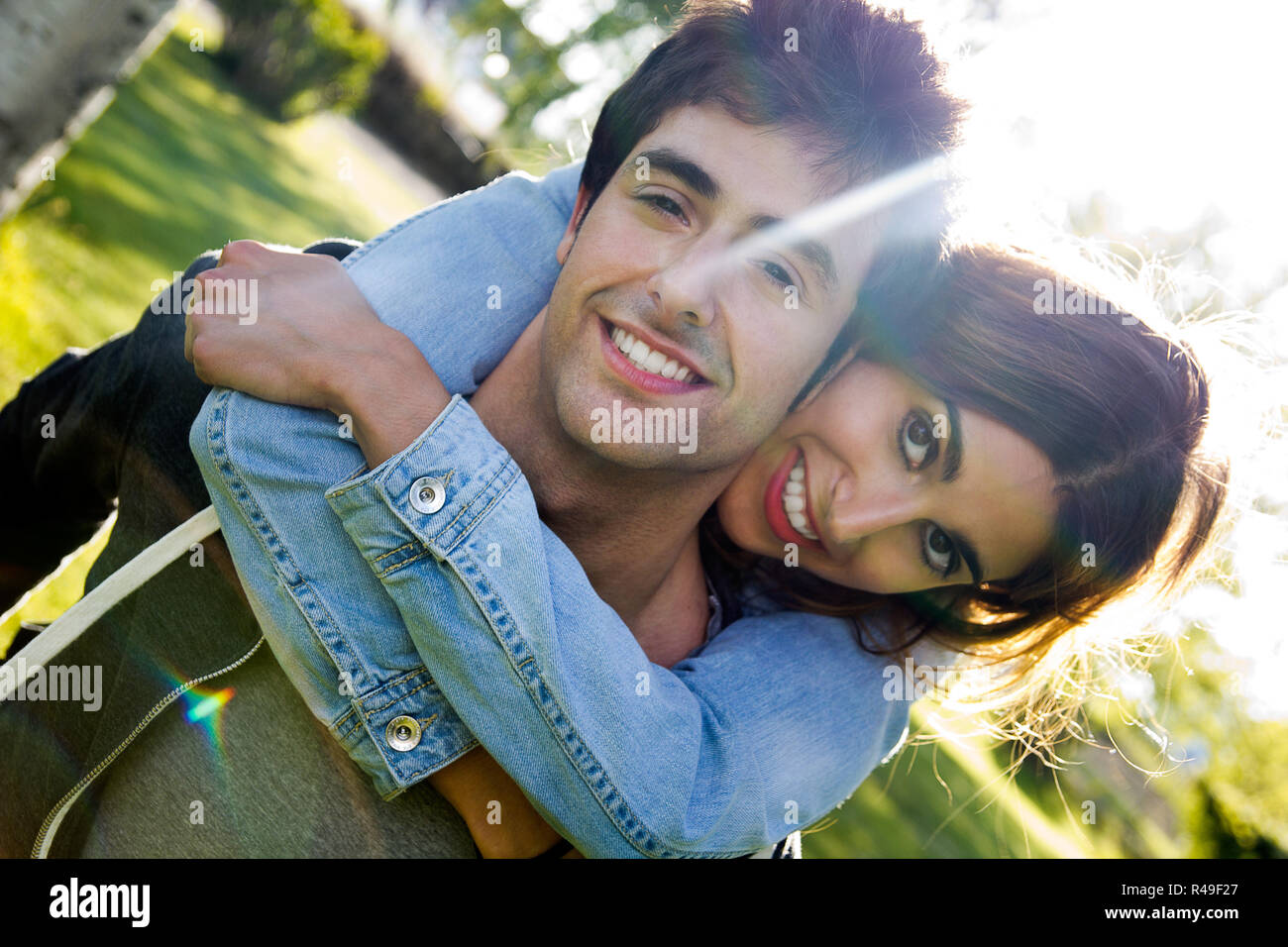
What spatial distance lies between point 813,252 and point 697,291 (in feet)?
1.01

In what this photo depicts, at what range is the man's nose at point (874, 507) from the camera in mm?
2523

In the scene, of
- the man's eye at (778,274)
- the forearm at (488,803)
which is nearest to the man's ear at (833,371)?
the man's eye at (778,274)

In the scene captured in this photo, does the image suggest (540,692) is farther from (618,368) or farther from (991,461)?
(991,461)

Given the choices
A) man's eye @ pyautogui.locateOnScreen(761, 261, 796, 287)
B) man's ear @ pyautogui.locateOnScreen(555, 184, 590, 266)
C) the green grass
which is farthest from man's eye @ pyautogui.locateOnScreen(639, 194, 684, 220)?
the green grass

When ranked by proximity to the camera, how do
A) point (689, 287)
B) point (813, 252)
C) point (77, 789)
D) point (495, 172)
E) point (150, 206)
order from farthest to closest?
point (495, 172) < point (150, 206) < point (813, 252) < point (689, 287) < point (77, 789)

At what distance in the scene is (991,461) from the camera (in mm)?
2508

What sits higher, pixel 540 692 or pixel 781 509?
pixel 540 692

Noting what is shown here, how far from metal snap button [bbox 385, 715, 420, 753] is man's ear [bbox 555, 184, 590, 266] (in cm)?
125

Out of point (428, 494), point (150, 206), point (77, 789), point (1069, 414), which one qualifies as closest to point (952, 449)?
point (1069, 414)

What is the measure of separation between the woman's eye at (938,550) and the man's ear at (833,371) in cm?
48

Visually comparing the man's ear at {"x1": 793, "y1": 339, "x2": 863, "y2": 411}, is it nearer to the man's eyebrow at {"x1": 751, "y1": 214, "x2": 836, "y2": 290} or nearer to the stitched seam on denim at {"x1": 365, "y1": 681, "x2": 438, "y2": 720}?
the man's eyebrow at {"x1": 751, "y1": 214, "x2": 836, "y2": 290}

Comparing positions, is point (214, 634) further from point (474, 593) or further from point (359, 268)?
point (359, 268)

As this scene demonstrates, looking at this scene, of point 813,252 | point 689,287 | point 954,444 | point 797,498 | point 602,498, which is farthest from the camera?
point 797,498

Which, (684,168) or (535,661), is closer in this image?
(535,661)
